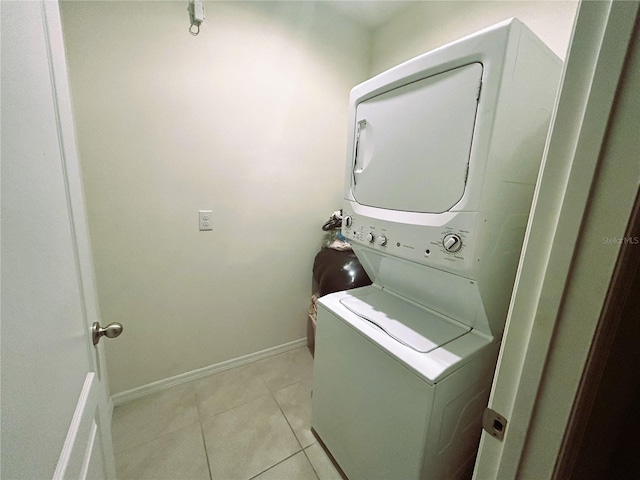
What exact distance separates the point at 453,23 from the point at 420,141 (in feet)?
3.88

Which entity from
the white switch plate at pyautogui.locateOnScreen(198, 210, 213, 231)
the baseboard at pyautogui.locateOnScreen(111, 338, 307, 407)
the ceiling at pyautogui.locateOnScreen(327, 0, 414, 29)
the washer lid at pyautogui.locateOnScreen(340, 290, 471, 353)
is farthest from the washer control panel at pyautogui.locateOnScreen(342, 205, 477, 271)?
the ceiling at pyautogui.locateOnScreen(327, 0, 414, 29)

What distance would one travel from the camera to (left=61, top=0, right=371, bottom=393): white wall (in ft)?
4.37

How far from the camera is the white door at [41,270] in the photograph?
12.7 inches

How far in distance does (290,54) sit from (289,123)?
443 mm

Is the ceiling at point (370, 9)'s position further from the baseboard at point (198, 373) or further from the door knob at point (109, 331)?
the baseboard at point (198, 373)

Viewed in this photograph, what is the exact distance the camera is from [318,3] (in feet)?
5.72

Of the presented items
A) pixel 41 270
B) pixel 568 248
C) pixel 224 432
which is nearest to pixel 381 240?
pixel 568 248

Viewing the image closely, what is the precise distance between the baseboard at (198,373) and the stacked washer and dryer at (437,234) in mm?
1041

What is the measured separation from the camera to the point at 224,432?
4.81 feet

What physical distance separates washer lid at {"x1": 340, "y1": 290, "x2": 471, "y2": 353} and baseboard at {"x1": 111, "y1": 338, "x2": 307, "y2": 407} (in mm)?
1199

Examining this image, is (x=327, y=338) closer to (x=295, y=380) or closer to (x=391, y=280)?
(x=391, y=280)

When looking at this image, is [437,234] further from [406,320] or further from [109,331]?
[109,331]

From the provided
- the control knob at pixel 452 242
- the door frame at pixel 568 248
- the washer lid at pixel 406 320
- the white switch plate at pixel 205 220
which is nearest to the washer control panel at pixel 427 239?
the control knob at pixel 452 242

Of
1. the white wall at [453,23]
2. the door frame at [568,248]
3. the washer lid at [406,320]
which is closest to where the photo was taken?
the door frame at [568,248]
